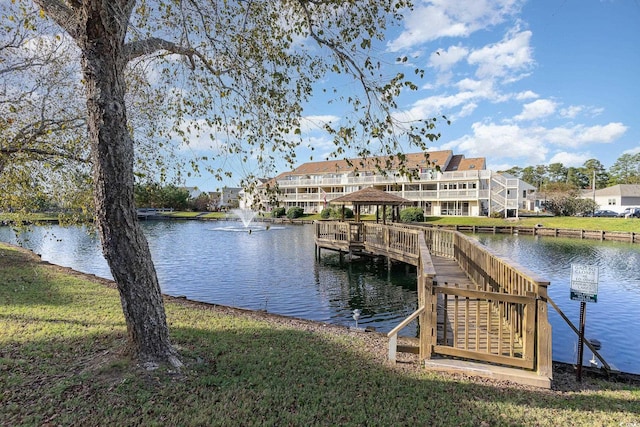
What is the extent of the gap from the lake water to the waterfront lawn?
3733 millimetres

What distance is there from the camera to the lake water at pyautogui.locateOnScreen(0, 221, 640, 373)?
951cm

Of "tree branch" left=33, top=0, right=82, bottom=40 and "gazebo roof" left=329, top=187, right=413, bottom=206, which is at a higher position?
"tree branch" left=33, top=0, right=82, bottom=40

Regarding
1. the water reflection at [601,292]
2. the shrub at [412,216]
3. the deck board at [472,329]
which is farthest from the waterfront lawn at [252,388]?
the shrub at [412,216]

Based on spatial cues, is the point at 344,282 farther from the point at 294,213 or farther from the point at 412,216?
the point at 294,213

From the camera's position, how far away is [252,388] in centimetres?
407

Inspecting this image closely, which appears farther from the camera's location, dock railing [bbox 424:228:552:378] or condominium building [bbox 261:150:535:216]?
condominium building [bbox 261:150:535:216]

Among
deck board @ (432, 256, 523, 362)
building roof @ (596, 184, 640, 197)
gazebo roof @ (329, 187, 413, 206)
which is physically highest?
building roof @ (596, 184, 640, 197)

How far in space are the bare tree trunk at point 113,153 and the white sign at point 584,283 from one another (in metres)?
5.86

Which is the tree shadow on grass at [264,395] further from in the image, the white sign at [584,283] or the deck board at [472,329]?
the white sign at [584,283]

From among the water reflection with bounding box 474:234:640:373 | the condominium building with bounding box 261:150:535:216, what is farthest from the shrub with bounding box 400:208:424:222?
the water reflection with bounding box 474:234:640:373

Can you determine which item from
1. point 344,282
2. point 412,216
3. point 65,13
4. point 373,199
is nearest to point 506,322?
point 65,13

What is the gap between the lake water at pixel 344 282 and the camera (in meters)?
9.51

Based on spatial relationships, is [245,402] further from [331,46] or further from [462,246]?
[462,246]

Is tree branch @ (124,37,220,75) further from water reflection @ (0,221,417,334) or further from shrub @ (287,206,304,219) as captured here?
shrub @ (287,206,304,219)
